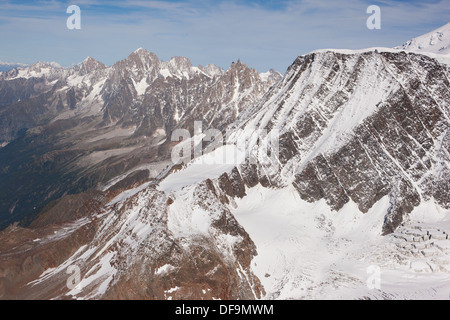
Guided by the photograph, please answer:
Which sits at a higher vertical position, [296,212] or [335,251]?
[296,212]

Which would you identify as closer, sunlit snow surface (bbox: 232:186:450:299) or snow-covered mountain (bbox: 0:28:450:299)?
snow-covered mountain (bbox: 0:28:450:299)

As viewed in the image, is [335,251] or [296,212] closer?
[335,251]

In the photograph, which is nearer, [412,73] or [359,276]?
[359,276]

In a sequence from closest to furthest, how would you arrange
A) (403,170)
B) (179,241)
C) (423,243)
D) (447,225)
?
1. (179,241)
2. (423,243)
3. (447,225)
4. (403,170)

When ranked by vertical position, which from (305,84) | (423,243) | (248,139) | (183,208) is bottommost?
(423,243)

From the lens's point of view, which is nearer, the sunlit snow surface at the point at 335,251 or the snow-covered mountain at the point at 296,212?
the snow-covered mountain at the point at 296,212

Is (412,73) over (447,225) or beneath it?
over
